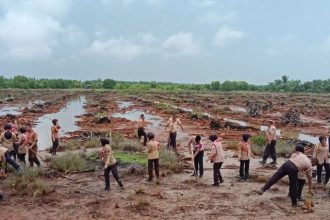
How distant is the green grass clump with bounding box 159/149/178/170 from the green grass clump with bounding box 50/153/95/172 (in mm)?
2612

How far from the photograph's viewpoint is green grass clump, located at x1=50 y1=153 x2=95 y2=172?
15859 mm

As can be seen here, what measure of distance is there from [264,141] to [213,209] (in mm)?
10696

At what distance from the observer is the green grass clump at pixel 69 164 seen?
52.0ft

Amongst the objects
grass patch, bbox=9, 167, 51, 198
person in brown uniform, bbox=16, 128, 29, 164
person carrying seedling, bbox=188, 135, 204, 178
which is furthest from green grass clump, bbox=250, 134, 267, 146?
grass patch, bbox=9, 167, 51, 198

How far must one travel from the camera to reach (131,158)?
56.0 feet

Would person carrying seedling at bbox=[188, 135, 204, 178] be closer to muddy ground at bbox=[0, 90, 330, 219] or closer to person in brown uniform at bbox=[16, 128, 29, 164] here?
muddy ground at bbox=[0, 90, 330, 219]

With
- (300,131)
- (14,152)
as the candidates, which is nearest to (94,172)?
(14,152)

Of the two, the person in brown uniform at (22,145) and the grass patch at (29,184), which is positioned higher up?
the person in brown uniform at (22,145)

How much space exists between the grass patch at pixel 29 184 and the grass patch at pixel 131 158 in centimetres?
341

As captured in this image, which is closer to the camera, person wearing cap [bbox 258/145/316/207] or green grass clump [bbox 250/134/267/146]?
person wearing cap [bbox 258/145/316/207]

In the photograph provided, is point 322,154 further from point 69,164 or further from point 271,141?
point 69,164

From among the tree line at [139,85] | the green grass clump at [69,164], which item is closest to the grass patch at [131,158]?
the green grass clump at [69,164]

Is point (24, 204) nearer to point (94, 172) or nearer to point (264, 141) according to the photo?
point (94, 172)

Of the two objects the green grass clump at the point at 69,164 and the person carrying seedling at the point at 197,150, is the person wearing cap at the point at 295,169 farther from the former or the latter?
the green grass clump at the point at 69,164
